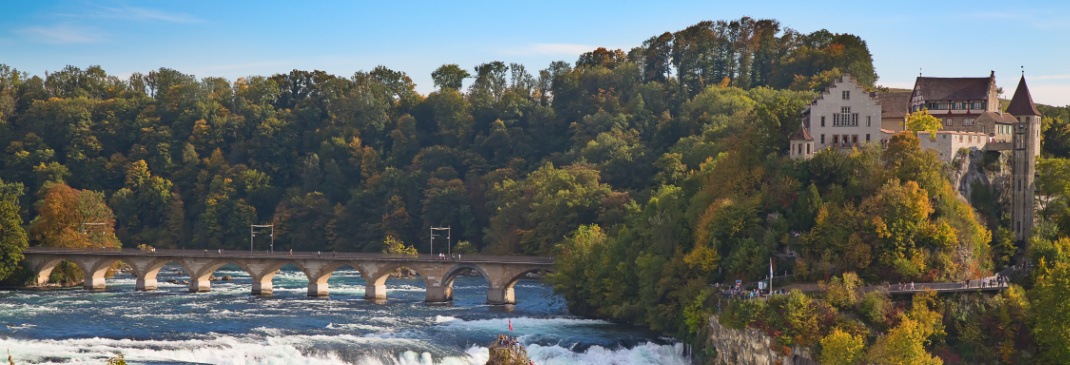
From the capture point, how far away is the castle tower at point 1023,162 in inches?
3088

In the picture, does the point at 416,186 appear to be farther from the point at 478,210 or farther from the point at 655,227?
the point at 655,227

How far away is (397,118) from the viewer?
191875mm

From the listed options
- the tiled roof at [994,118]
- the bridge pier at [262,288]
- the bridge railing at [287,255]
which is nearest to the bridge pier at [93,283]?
the bridge railing at [287,255]

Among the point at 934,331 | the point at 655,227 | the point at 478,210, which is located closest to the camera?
the point at 934,331

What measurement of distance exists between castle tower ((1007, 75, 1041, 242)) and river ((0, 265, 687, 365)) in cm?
2450

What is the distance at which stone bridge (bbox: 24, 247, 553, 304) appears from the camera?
10531cm

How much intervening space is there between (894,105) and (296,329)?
153 ft

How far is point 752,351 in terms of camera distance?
223 feet

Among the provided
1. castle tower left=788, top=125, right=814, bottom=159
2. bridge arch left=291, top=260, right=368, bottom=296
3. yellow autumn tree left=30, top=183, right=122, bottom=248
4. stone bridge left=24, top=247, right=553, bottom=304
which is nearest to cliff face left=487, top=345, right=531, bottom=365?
castle tower left=788, top=125, right=814, bottom=159

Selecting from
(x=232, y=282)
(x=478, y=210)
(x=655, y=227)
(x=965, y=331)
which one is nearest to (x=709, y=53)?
(x=478, y=210)

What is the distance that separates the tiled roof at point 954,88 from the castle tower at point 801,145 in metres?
11.6

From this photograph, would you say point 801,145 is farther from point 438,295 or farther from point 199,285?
point 199,285

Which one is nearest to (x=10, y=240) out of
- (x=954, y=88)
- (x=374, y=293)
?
(x=374, y=293)

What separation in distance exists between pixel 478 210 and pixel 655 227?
234ft
